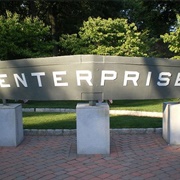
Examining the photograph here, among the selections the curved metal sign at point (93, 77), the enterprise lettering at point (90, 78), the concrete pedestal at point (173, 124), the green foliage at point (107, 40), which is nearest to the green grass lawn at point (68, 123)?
the concrete pedestal at point (173, 124)

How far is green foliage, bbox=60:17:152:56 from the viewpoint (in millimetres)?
14141

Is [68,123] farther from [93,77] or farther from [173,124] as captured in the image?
[173,124]

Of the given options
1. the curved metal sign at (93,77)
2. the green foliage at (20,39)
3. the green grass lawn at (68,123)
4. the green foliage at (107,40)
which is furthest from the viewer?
the green foliage at (107,40)

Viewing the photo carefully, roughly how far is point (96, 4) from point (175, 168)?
62.4ft

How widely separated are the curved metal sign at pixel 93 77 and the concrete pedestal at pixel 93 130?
27 cm

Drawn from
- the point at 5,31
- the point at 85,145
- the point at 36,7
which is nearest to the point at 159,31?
the point at 36,7

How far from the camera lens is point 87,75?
17.6 ft

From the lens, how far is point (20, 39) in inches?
552

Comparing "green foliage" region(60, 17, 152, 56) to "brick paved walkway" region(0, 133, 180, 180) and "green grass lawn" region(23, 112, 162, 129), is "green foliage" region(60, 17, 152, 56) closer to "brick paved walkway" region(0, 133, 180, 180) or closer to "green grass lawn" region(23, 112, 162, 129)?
"green grass lawn" region(23, 112, 162, 129)

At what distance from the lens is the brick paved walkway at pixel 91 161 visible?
4348mm

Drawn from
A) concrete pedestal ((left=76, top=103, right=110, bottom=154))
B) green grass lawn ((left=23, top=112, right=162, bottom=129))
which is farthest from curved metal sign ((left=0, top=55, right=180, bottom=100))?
green grass lawn ((left=23, top=112, right=162, bottom=129))

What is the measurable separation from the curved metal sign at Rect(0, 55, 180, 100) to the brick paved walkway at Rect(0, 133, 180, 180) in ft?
3.32

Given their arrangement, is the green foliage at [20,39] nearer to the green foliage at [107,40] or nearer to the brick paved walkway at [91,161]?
the green foliage at [107,40]

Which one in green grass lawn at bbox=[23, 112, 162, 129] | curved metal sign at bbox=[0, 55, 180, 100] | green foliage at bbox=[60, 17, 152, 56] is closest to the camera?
curved metal sign at bbox=[0, 55, 180, 100]
